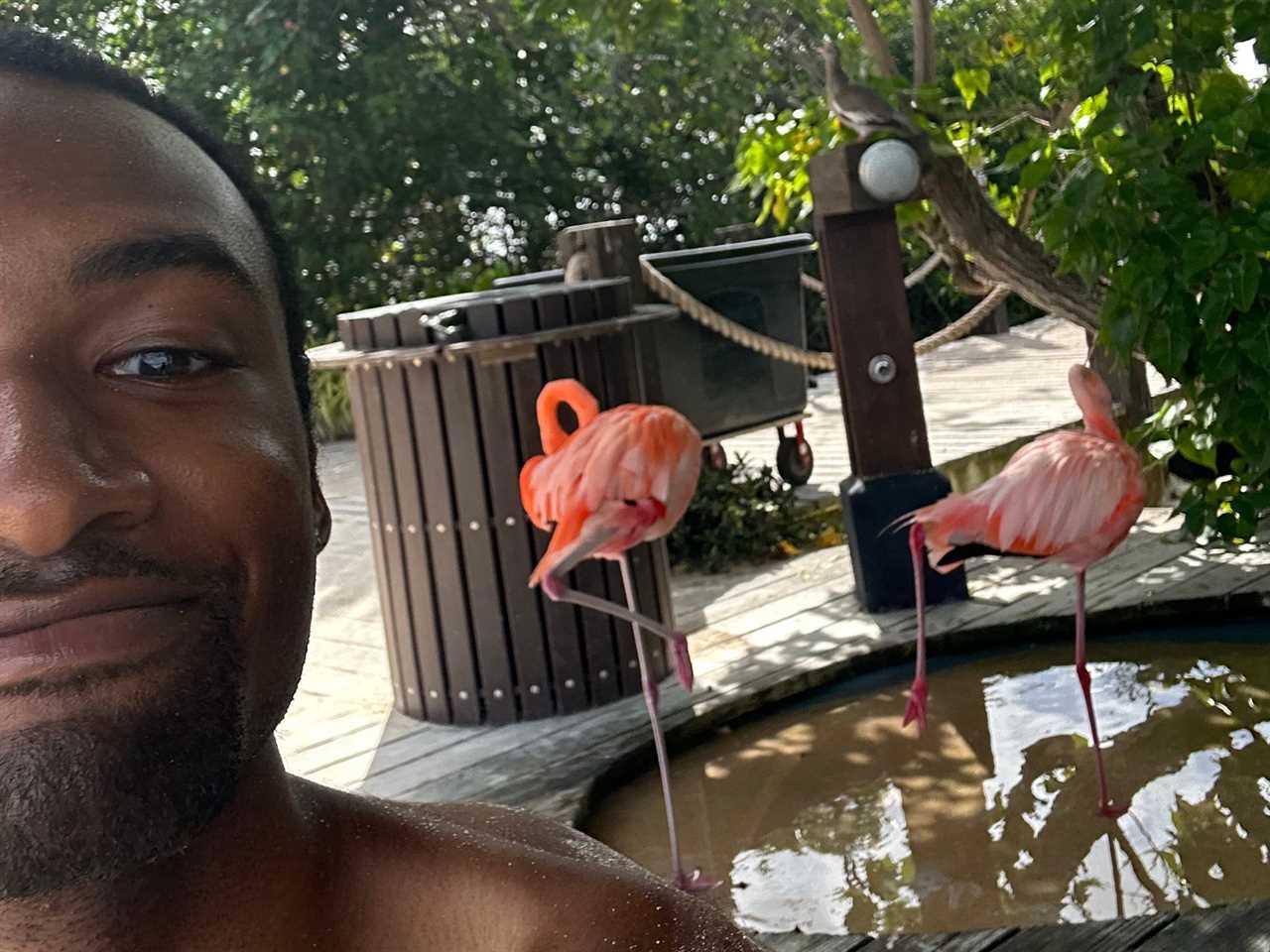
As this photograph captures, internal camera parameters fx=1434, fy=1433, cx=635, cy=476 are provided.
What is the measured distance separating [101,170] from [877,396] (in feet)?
13.6

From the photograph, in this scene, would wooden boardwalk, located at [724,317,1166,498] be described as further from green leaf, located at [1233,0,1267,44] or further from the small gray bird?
green leaf, located at [1233,0,1267,44]

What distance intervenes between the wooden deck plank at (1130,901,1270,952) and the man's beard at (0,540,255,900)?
6.28 ft

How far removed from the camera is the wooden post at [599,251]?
595cm

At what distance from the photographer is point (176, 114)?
0.89m

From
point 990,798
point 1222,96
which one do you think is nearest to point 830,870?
point 990,798

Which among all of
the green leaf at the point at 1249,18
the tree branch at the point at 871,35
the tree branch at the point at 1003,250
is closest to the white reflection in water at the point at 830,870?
the green leaf at the point at 1249,18

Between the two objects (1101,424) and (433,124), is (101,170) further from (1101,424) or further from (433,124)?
(433,124)

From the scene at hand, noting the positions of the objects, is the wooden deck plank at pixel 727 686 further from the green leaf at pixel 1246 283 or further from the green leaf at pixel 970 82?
the green leaf at pixel 970 82

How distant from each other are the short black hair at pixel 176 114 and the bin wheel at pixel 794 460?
6.68 m

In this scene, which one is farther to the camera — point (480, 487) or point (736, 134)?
point (736, 134)

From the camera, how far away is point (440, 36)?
12406mm

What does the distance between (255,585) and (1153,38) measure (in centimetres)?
344

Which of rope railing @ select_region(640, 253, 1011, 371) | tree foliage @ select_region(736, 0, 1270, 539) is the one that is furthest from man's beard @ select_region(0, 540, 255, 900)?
rope railing @ select_region(640, 253, 1011, 371)

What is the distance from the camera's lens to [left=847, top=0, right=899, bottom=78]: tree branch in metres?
4.95
